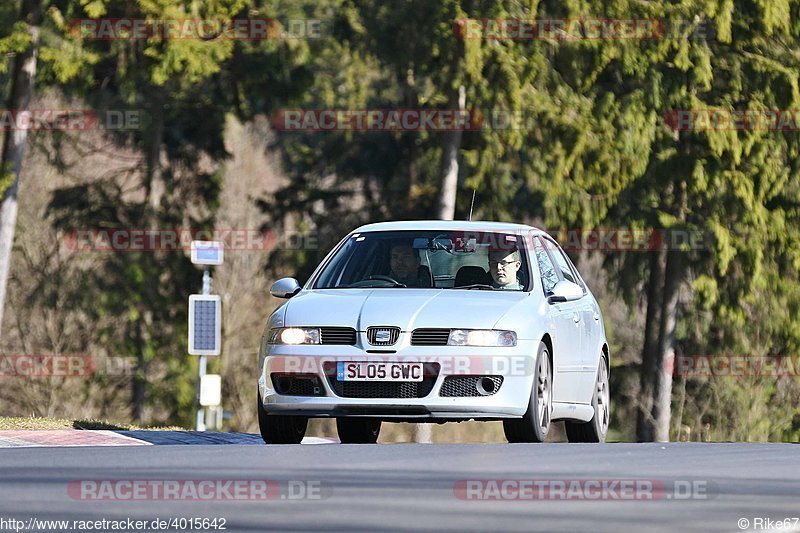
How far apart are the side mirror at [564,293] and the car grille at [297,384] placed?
6.26ft

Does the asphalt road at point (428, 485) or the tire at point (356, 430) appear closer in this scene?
the asphalt road at point (428, 485)

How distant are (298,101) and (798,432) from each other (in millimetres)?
13588

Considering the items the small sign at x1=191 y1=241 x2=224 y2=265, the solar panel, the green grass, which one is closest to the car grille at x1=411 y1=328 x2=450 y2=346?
the green grass

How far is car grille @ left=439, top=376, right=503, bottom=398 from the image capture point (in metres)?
12.6

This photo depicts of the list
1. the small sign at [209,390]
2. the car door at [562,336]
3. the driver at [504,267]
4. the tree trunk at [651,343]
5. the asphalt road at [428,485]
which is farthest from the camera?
the tree trunk at [651,343]

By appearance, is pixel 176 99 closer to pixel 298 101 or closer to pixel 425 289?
pixel 298 101

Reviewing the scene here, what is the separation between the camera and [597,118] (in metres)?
35.0

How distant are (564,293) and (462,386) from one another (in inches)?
52.3

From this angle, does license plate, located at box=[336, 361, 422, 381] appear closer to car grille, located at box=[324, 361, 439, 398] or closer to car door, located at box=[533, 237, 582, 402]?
car grille, located at box=[324, 361, 439, 398]

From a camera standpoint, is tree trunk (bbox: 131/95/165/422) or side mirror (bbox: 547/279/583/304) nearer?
side mirror (bbox: 547/279/583/304)

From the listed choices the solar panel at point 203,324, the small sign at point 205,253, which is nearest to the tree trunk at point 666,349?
the solar panel at point 203,324

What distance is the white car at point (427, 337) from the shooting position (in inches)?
495
